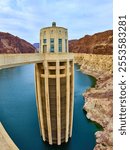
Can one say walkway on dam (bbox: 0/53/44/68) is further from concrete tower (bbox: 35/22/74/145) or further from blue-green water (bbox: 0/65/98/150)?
blue-green water (bbox: 0/65/98/150)

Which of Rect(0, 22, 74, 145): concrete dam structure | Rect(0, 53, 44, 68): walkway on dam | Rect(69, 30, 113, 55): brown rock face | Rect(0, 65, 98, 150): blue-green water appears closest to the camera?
Rect(0, 53, 44, 68): walkway on dam

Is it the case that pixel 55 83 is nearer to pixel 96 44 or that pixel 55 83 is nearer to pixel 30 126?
pixel 30 126

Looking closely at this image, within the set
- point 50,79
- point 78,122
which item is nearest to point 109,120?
point 78,122

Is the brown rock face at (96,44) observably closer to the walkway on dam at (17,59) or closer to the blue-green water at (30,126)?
the blue-green water at (30,126)

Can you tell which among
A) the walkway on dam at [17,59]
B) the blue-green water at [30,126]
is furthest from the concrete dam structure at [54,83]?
the blue-green water at [30,126]

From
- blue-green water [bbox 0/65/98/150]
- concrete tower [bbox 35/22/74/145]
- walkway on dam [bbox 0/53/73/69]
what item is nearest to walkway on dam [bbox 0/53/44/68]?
walkway on dam [bbox 0/53/73/69]

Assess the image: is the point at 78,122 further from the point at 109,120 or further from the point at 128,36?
the point at 128,36
